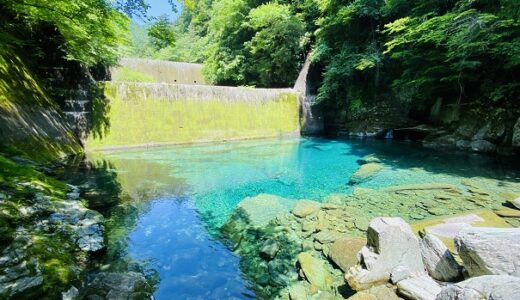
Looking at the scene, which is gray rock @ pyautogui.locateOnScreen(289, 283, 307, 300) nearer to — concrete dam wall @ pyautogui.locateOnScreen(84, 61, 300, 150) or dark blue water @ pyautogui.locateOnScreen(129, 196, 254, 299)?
dark blue water @ pyautogui.locateOnScreen(129, 196, 254, 299)

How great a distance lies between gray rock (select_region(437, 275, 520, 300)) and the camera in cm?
173

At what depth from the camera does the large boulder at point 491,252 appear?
7.35 ft

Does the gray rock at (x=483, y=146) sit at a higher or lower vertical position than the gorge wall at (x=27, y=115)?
lower

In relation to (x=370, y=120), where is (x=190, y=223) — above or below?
below

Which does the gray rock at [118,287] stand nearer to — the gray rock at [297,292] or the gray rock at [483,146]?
the gray rock at [297,292]

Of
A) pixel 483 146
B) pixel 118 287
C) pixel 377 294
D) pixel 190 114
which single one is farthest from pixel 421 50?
pixel 118 287

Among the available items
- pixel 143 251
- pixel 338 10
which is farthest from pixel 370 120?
pixel 143 251

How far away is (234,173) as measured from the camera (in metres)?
8.08

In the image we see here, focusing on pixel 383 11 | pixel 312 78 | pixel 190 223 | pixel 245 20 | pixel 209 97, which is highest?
pixel 245 20

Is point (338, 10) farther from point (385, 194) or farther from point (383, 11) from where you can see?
point (385, 194)

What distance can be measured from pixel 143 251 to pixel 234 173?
441cm

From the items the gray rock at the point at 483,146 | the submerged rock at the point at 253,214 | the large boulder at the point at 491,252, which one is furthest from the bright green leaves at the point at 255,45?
the large boulder at the point at 491,252

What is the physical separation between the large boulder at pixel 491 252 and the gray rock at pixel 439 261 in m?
0.17

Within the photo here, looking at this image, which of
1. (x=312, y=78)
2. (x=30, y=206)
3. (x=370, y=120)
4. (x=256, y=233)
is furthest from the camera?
(x=312, y=78)
